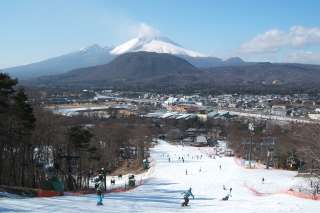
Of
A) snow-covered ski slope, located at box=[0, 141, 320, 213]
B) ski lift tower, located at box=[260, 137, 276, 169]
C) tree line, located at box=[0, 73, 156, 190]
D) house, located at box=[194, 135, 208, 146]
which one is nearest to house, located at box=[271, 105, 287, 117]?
house, located at box=[194, 135, 208, 146]

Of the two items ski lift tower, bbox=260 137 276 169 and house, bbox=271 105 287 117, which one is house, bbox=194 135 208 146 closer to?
ski lift tower, bbox=260 137 276 169

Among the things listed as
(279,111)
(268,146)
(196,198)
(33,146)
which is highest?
(33,146)

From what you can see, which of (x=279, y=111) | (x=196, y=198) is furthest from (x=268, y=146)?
(x=279, y=111)

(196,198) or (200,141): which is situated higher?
(196,198)

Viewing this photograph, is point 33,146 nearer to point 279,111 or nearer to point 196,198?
point 196,198

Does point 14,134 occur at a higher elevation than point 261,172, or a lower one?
higher

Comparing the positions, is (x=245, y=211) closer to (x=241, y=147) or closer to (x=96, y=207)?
(x=96, y=207)

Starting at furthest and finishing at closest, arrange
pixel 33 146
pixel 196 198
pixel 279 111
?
pixel 279 111, pixel 33 146, pixel 196 198

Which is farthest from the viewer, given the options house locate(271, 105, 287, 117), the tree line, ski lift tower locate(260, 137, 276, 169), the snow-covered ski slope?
house locate(271, 105, 287, 117)

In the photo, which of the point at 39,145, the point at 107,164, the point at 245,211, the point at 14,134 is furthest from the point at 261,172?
the point at 245,211
